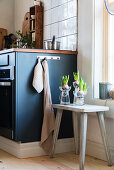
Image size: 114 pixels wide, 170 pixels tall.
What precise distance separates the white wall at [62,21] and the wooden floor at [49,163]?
1.28 m

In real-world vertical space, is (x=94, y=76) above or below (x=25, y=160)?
above

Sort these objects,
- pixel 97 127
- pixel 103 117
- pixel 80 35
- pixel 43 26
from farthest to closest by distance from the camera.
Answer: pixel 43 26
pixel 80 35
pixel 97 127
pixel 103 117

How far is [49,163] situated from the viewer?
289cm

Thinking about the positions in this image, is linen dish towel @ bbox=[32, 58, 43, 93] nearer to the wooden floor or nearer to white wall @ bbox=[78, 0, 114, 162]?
white wall @ bbox=[78, 0, 114, 162]

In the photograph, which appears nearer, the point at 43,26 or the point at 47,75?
the point at 47,75

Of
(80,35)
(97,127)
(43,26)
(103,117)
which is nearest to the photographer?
(103,117)

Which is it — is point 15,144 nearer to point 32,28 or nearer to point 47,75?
point 47,75

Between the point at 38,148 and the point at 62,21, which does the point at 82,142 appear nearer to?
the point at 38,148

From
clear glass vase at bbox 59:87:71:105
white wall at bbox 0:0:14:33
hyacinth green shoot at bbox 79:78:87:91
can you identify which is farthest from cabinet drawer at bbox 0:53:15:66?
white wall at bbox 0:0:14:33

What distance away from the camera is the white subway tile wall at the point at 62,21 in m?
3.49

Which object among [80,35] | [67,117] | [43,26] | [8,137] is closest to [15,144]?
[8,137]

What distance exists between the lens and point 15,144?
10.3 ft

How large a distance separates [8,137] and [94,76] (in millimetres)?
1150

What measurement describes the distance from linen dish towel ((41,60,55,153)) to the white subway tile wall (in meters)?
0.58
